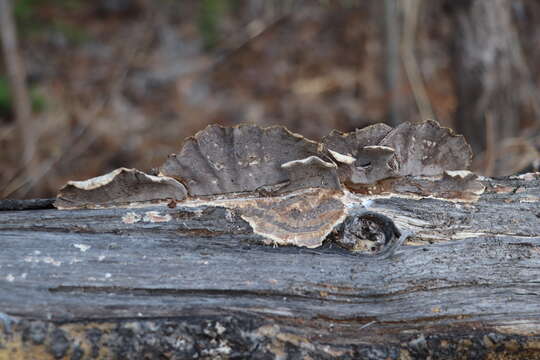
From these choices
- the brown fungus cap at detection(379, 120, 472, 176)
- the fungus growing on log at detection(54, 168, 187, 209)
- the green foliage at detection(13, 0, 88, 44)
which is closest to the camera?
the fungus growing on log at detection(54, 168, 187, 209)

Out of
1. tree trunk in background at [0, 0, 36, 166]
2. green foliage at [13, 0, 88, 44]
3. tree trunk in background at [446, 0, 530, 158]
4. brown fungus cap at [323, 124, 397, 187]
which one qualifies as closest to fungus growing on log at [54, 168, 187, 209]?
brown fungus cap at [323, 124, 397, 187]

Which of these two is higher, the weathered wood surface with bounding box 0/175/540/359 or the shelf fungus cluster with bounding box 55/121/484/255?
the shelf fungus cluster with bounding box 55/121/484/255

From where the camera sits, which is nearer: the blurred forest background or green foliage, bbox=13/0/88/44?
the blurred forest background

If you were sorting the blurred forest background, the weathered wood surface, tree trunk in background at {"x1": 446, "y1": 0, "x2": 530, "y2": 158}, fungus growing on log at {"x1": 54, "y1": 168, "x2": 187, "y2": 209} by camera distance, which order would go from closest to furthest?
1. the weathered wood surface
2. fungus growing on log at {"x1": 54, "y1": 168, "x2": 187, "y2": 209}
3. tree trunk in background at {"x1": 446, "y1": 0, "x2": 530, "y2": 158}
4. the blurred forest background

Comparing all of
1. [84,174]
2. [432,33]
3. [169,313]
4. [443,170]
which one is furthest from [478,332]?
[432,33]

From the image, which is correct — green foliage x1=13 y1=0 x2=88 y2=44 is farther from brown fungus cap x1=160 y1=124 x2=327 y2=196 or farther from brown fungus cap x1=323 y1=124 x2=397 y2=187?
brown fungus cap x1=323 y1=124 x2=397 y2=187

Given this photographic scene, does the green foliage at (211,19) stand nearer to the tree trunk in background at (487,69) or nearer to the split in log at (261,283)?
the tree trunk in background at (487,69)

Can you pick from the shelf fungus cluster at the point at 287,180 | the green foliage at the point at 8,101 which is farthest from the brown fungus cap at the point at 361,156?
the green foliage at the point at 8,101

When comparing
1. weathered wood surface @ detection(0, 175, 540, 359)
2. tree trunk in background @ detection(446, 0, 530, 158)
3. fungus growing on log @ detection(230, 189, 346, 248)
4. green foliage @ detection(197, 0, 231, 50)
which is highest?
green foliage @ detection(197, 0, 231, 50)
